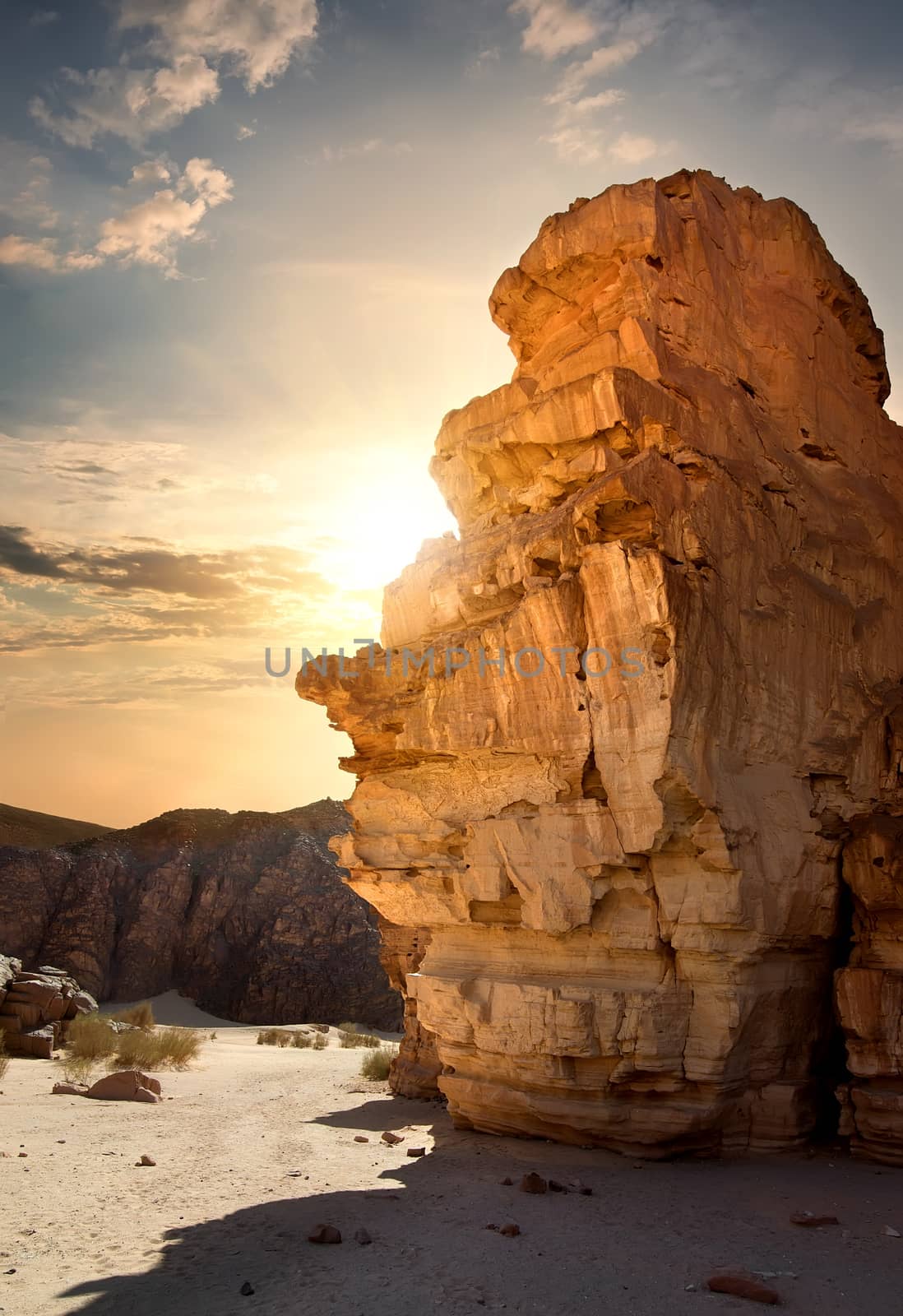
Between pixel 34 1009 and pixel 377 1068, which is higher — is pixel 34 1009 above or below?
above

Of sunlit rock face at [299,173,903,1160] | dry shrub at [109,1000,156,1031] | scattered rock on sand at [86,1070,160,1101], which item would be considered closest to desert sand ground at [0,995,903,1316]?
sunlit rock face at [299,173,903,1160]

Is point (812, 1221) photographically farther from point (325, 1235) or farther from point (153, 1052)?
point (153, 1052)

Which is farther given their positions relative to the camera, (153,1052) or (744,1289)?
(153,1052)

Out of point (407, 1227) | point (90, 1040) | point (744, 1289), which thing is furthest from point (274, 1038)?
point (744, 1289)

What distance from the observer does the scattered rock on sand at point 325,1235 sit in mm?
6871

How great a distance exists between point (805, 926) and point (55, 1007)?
1900cm

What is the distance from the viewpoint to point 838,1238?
6957 millimetres

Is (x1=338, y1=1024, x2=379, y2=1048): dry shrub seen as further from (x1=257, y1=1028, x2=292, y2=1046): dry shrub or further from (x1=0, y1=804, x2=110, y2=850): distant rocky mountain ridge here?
(x1=0, y1=804, x2=110, y2=850): distant rocky mountain ridge

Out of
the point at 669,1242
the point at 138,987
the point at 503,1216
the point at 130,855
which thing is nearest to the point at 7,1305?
the point at 503,1216

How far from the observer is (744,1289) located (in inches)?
230

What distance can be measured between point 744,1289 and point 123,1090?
11909 mm

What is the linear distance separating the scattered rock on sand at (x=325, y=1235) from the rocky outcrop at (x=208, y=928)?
31.9m

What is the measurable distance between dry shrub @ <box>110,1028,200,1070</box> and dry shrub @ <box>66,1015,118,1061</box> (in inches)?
10.5

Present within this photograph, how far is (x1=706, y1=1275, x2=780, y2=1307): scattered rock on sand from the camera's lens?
5.75 metres
